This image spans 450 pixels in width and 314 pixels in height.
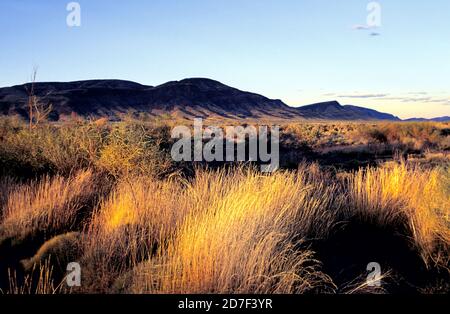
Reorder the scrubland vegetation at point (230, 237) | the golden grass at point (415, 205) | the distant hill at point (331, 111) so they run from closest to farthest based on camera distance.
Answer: the scrubland vegetation at point (230, 237)
the golden grass at point (415, 205)
the distant hill at point (331, 111)

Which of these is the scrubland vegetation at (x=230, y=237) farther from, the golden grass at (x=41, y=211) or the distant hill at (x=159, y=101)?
the distant hill at (x=159, y=101)

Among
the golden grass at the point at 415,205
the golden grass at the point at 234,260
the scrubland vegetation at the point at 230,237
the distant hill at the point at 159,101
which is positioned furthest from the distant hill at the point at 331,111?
the golden grass at the point at 234,260

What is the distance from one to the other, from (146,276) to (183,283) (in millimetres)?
311

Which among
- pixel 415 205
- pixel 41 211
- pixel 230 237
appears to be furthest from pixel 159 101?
pixel 230 237

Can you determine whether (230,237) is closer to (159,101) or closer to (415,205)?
(415,205)

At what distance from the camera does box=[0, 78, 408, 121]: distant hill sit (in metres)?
94.1

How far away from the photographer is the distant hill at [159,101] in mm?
94062

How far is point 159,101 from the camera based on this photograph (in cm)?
10900

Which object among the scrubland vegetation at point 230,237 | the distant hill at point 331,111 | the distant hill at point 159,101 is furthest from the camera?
the distant hill at point 331,111

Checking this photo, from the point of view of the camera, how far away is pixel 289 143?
30156 mm

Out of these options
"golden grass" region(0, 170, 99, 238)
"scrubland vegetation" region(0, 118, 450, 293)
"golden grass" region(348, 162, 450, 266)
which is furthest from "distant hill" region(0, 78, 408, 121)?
"golden grass" region(348, 162, 450, 266)
